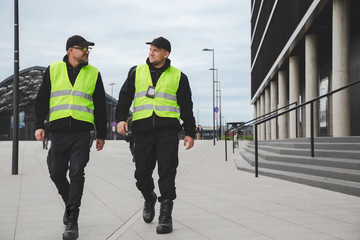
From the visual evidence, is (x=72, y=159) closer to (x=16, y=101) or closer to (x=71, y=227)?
(x=71, y=227)

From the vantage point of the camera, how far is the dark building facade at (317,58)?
11781 mm

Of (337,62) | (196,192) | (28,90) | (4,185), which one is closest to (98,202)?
(196,192)

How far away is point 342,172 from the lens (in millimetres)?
7422

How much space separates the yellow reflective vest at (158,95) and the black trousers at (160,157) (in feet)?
0.65

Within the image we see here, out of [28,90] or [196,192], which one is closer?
[196,192]

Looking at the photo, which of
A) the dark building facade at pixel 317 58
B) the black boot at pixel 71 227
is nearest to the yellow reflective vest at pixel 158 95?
the black boot at pixel 71 227

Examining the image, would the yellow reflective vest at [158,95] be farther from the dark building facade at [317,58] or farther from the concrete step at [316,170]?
the dark building facade at [317,58]

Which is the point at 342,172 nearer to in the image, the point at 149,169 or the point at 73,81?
the point at 149,169

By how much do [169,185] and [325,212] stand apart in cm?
216

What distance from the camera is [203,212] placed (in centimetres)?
560

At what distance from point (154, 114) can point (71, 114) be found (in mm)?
815

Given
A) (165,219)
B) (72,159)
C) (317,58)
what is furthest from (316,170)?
(317,58)

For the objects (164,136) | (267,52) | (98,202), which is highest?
(267,52)

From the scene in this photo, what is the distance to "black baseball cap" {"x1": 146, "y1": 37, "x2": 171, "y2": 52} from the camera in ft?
15.2
